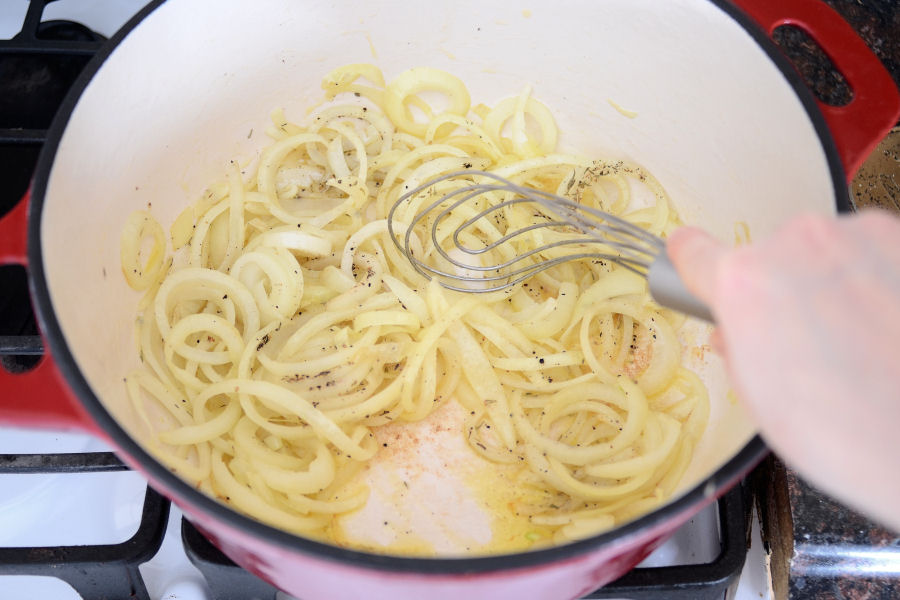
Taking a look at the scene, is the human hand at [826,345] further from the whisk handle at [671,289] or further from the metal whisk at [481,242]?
the metal whisk at [481,242]

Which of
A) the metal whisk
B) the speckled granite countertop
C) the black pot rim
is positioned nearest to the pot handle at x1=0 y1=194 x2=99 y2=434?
the black pot rim

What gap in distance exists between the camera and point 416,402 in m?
0.98

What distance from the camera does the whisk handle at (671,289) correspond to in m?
0.61

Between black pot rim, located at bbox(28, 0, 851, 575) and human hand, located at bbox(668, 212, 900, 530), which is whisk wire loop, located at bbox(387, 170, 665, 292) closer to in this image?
black pot rim, located at bbox(28, 0, 851, 575)

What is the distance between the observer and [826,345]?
0.42m

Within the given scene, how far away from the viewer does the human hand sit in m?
0.40

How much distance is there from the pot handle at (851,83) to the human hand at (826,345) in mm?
440

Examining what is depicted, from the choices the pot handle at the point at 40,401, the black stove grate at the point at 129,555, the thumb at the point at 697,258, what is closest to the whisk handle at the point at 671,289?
the thumb at the point at 697,258

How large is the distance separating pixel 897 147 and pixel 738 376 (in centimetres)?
81

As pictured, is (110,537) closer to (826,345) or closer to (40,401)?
(40,401)

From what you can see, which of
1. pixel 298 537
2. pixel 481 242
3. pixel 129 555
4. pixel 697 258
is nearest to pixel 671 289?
pixel 697 258

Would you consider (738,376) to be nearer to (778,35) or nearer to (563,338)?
(563,338)

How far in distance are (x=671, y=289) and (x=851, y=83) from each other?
1.48ft

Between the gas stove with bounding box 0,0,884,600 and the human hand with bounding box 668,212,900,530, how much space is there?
42cm
